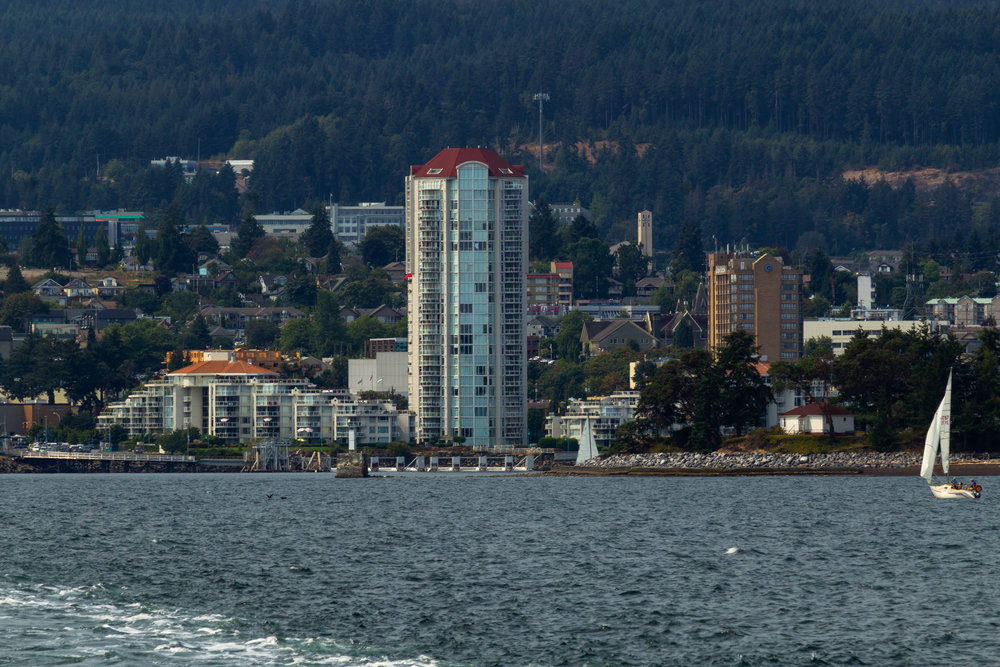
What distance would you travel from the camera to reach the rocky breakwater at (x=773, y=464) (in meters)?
155

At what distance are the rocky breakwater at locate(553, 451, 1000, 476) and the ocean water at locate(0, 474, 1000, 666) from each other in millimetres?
28968

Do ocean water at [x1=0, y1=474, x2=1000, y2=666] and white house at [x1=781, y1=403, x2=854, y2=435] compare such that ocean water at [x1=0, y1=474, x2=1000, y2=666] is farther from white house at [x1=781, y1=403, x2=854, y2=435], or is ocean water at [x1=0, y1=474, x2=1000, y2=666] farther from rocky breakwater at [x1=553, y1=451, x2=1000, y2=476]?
white house at [x1=781, y1=403, x2=854, y2=435]

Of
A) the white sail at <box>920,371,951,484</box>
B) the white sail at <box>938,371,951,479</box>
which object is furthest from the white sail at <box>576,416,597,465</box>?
the white sail at <box>920,371,951,484</box>

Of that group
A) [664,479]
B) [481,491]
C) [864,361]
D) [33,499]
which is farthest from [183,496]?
[864,361]

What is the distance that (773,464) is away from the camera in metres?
166

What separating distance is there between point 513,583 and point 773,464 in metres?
94.7

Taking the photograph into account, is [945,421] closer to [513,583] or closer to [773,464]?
[773,464]

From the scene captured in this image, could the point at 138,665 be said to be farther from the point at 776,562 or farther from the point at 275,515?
the point at 275,515

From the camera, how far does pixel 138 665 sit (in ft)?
178

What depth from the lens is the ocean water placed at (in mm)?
57781

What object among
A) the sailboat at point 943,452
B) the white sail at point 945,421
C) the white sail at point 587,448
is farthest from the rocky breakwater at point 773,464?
the sailboat at point 943,452

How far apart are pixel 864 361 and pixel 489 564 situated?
8942cm

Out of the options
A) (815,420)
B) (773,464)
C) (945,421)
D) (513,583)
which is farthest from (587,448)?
(513,583)

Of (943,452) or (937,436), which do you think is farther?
(943,452)
